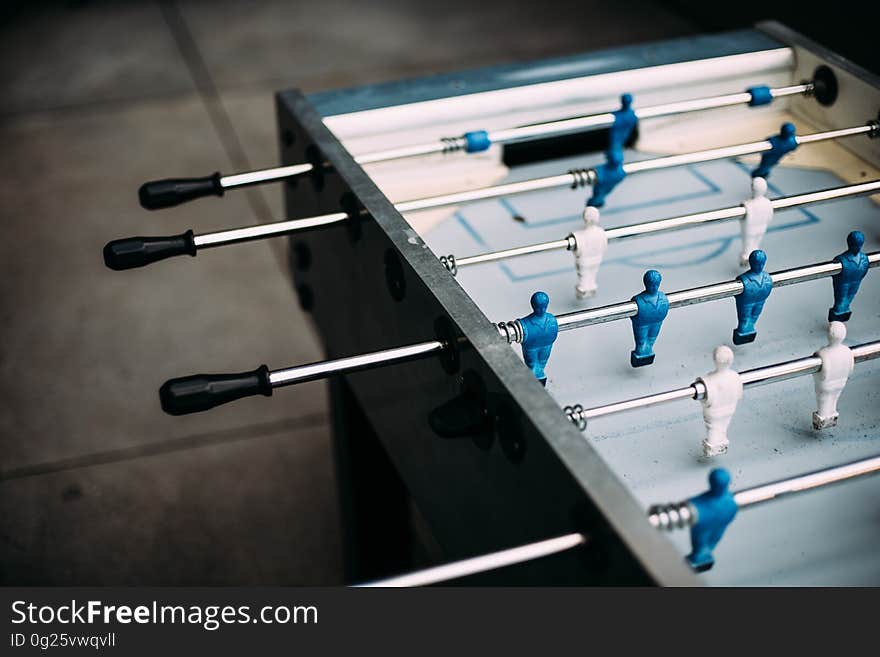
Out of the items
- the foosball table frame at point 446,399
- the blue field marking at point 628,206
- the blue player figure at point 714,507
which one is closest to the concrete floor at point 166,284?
the foosball table frame at point 446,399

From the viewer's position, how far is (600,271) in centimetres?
149

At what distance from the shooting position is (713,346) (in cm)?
Answer: 132

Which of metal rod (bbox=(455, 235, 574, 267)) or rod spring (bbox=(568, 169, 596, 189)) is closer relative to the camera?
metal rod (bbox=(455, 235, 574, 267))

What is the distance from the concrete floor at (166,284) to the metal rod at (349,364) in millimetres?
1433

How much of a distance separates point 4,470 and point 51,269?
0.96 metres

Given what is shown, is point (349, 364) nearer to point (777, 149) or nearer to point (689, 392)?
point (689, 392)

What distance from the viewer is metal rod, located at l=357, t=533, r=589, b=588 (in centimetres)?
87

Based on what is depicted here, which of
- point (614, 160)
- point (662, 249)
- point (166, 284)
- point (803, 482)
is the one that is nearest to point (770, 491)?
point (803, 482)

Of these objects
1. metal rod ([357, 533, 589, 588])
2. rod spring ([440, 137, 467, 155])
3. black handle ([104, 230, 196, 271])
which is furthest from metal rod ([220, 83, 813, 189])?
metal rod ([357, 533, 589, 588])

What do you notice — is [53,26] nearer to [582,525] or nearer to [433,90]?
[433,90]

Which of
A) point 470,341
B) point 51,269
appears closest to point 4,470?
point 51,269

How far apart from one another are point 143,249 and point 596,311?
569 mm

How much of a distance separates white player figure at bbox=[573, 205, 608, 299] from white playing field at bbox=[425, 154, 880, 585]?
26 millimetres

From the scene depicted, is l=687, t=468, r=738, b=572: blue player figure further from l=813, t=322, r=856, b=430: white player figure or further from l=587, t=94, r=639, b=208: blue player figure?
l=587, t=94, r=639, b=208: blue player figure
